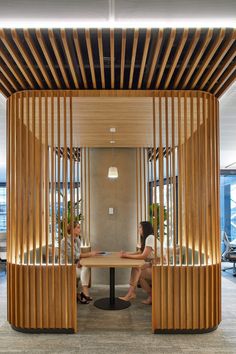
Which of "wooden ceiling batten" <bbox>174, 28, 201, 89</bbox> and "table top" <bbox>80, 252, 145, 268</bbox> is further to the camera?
"table top" <bbox>80, 252, 145, 268</bbox>

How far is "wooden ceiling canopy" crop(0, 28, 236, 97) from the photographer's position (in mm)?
3053

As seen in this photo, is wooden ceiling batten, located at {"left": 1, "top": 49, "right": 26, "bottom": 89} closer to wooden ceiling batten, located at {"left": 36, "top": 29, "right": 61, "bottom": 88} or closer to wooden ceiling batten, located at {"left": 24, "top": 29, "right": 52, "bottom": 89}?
wooden ceiling batten, located at {"left": 24, "top": 29, "right": 52, "bottom": 89}

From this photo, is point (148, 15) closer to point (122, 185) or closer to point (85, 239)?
point (122, 185)

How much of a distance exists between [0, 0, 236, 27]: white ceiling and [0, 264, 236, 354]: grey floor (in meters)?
3.31

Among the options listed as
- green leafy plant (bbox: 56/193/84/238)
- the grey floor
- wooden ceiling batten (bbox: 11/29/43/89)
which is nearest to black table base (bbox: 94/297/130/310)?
the grey floor

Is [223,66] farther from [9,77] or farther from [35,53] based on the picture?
[9,77]

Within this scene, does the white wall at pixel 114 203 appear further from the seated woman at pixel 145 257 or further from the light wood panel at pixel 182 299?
the light wood panel at pixel 182 299

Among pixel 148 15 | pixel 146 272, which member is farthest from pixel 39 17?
pixel 146 272

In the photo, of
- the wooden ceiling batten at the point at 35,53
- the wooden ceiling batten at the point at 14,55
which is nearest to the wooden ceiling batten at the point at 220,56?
the wooden ceiling batten at the point at 35,53

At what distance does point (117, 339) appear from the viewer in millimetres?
3930

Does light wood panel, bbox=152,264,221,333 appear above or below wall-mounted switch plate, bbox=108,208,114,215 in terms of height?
below

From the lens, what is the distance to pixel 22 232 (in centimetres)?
419

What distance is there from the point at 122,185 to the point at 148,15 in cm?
460

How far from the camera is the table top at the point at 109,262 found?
4566 mm
